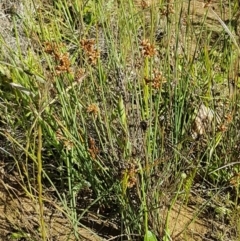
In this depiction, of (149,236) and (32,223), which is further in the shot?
(32,223)

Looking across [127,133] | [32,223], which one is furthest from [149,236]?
[32,223]

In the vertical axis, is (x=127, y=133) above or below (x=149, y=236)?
above

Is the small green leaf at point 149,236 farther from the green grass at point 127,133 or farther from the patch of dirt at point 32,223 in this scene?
the patch of dirt at point 32,223

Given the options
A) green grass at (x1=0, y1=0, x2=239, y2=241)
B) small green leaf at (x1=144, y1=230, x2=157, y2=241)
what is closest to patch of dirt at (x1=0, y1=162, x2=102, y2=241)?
green grass at (x1=0, y1=0, x2=239, y2=241)

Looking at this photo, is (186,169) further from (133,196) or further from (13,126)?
(13,126)

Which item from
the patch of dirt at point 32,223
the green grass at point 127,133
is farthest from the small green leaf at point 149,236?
the patch of dirt at point 32,223

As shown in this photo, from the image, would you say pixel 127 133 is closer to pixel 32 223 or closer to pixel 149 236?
pixel 149 236

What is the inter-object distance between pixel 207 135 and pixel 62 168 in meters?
0.53

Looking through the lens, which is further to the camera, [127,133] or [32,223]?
[32,223]

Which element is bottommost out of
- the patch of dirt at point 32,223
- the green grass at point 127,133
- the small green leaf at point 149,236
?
the patch of dirt at point 32,223

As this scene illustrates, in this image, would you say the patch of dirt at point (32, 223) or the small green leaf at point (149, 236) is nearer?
the small green leaf at point (149, 236)

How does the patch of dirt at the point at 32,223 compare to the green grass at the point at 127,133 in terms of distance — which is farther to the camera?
the patch of dirt at the point at 32,223

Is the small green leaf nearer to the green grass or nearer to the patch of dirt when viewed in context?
the green grass

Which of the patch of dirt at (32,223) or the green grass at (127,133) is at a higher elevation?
the green grass at (127,133)
